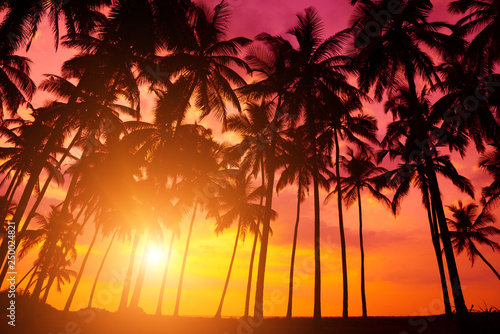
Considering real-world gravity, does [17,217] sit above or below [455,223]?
below

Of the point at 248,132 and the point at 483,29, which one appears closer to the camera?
the point at 483,29

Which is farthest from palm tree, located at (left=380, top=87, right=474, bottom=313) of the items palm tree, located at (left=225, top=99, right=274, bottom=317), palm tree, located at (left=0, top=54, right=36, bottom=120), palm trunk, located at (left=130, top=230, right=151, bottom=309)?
palm tree, located at (left=0, top=54, right=36, bottom=120)

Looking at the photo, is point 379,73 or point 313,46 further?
point 313,46

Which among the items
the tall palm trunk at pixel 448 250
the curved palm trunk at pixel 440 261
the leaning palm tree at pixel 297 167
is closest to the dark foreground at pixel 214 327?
the tall palm trunk at pixel 448 250

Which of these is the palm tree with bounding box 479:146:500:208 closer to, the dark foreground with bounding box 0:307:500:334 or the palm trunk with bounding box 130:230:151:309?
the dark foreground with bounding box 0:307:500:334

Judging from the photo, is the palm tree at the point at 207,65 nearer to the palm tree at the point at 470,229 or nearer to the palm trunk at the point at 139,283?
A: the palm trunk at the point at 139,283

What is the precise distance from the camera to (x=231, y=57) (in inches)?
598

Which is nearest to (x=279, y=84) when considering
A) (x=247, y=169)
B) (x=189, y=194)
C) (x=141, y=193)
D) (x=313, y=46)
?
(x=313, y=46)

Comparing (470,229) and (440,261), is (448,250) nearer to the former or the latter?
(440,261)

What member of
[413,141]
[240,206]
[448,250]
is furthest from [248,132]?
[448,250]

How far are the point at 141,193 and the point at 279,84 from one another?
1332 cm

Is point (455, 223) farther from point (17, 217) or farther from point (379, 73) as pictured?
point (17, 217)

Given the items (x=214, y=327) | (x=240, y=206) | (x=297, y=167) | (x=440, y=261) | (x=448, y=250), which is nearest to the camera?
(x=448, y=250)

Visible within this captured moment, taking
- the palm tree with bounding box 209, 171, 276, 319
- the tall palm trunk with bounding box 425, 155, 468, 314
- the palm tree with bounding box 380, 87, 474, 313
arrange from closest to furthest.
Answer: the tall palm trunk with bounding box 425, 155, 468, 314 < the palm tree with bounding box 380, 87, 474, 313 < the palm tree with bounding box 209, 171, 276, 319
